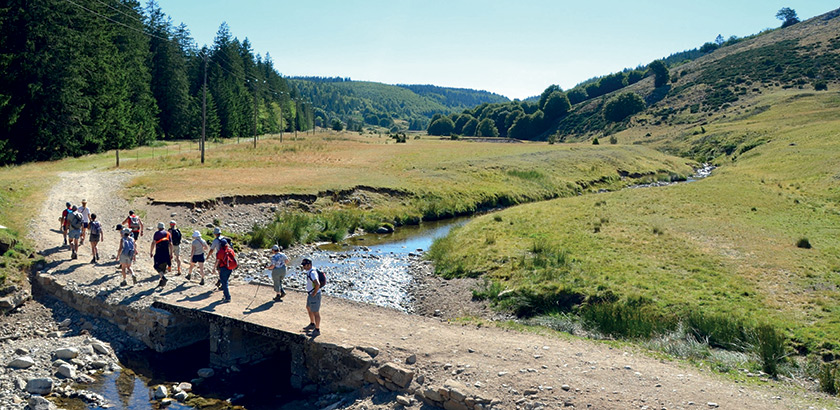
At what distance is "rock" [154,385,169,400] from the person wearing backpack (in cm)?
425

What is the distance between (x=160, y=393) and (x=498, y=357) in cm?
976

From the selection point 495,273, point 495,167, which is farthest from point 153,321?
point 495,167

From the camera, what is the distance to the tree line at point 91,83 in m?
49.3

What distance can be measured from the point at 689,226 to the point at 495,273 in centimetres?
1524

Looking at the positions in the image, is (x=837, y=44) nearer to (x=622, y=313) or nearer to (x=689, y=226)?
(x=689, y=226)

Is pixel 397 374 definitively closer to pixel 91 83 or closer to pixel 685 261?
pixel 685 261

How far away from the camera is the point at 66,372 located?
1708cm

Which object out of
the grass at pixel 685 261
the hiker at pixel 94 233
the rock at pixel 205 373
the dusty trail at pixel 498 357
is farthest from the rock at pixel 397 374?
the hiker at pixel 94 233

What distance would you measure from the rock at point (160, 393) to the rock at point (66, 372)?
2.73 meters

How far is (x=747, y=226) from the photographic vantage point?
115 feet

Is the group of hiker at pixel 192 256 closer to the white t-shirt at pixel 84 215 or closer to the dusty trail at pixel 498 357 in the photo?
the white t-shirt at pixel 84 215

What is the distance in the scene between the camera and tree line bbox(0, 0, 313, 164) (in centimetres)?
4928

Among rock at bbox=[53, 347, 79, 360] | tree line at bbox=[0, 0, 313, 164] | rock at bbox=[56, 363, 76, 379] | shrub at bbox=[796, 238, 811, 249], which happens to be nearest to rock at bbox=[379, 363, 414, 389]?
rock at bbox=[56, 363, 76, 379]

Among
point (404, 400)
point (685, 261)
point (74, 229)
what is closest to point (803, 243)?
point (685, 261)
